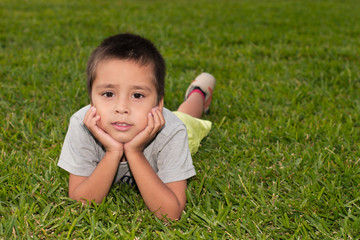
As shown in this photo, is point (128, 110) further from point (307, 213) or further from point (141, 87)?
point (307, 213)

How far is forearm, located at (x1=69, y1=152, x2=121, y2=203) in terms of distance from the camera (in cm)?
218

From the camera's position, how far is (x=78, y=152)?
2365 mm

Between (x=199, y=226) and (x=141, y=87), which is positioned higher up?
(x=141, y=87)

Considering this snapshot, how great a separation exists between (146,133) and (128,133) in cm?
10

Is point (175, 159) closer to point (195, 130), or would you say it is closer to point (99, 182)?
point (99, 182)

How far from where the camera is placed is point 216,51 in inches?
235

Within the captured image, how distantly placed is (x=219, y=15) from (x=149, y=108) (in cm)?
794

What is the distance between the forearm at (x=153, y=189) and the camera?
218 centimetres

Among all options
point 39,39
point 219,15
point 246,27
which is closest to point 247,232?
point 39,39

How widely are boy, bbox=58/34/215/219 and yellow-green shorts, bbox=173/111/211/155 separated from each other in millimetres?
670

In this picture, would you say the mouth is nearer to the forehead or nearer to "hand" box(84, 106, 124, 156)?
"hand" box(84, 106, 124, 156)

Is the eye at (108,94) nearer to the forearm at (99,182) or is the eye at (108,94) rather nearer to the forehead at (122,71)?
the forehead at (122,71)

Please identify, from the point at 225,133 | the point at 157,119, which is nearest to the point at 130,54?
the point at 157,119

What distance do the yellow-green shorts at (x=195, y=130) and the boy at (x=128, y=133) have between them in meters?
0.67
